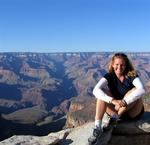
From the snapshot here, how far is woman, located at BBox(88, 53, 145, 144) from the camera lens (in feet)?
28.2

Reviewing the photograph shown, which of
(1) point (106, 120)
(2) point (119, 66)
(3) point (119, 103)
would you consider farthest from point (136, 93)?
(1) point (106, 120)

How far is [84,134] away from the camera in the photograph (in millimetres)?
9219

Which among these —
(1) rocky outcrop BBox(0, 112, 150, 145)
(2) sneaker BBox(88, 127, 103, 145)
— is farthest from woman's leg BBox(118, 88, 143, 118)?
(2) sneaker BBox(88, 127, 103, 145)

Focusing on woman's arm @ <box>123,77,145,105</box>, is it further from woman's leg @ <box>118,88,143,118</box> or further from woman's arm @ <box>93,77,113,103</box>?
woman's arm @ <box>93,77,113,103</box>

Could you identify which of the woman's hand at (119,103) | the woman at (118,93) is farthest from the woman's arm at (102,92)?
the woman's hand at (119,103)

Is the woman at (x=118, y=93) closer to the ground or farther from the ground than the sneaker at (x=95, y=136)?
farther from the ground

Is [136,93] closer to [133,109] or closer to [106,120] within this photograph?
[133,109]

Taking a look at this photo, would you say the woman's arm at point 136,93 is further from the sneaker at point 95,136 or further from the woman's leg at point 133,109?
the sneaker at point 95,136

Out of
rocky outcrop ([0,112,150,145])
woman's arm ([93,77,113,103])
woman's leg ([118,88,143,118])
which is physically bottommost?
rocky outcrop ([0,112,150,145])

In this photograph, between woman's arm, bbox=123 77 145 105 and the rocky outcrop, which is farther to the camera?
the rocky outcrop

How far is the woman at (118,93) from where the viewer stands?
861 cm

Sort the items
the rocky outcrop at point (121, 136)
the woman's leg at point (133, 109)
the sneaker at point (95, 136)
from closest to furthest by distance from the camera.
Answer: the sneaker at point (95, 136)
the woman's leg at point (133, 109)
the rocky outcrop at point (121, 136)

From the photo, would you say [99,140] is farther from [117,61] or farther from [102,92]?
[117,61]

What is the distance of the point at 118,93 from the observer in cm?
909
